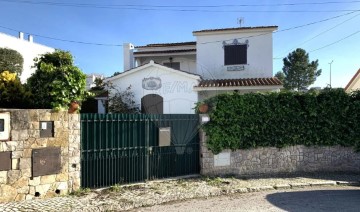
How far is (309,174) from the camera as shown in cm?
1155

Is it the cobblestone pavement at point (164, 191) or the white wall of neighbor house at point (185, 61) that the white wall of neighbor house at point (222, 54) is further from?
the cobblestone pavement at point (164, 191)

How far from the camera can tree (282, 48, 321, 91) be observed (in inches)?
1754

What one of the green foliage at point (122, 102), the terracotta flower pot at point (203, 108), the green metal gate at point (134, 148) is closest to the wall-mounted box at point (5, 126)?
the green metal gate at point (134, 148)

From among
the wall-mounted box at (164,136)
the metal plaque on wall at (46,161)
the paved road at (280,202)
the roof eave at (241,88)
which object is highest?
the roof eave at (241,88)

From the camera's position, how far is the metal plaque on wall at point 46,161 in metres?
7.68

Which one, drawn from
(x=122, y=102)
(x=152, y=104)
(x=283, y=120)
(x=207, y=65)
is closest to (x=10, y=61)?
(x=122, y=102)

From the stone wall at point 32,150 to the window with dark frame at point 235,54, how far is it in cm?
1373

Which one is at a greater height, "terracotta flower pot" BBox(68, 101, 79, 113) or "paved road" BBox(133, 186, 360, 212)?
"terracotta flower pot" BBox(68, 101, 79, 113)

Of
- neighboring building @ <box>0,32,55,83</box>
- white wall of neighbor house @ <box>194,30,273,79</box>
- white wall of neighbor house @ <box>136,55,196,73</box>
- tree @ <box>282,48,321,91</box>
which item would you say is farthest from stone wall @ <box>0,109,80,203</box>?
tree @ <box>282,48,321,91</box>

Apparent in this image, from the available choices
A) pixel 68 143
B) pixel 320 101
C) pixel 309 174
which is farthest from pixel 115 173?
pixel 320 101

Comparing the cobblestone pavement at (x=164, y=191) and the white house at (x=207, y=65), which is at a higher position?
the white house at (x=207, y=65)

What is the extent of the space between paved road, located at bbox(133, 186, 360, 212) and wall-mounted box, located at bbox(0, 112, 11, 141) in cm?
351

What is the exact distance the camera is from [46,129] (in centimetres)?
799

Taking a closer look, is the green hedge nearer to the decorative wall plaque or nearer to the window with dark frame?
the decorative wall plaque
